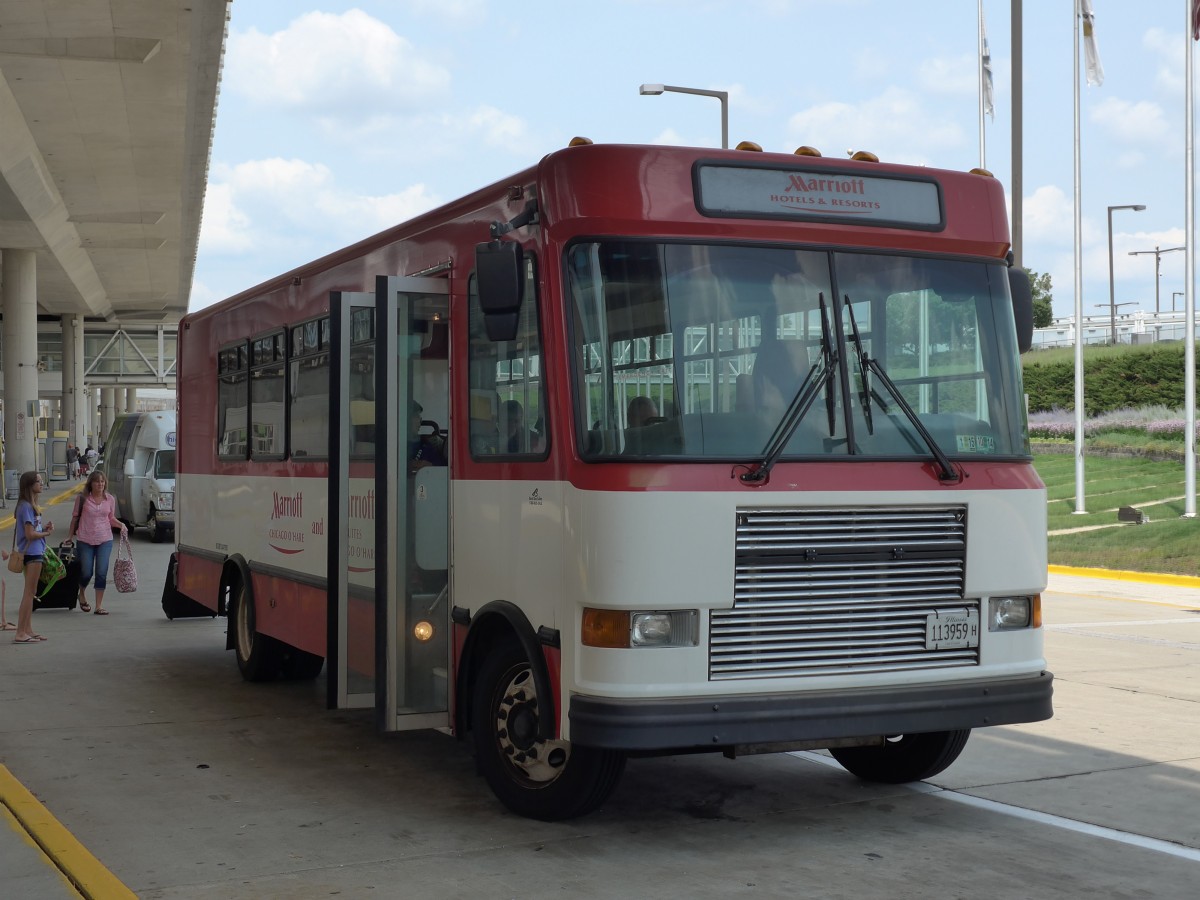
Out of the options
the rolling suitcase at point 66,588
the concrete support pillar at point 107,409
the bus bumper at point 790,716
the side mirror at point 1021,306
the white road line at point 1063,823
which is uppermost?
the concrete support pillar at point 107,409

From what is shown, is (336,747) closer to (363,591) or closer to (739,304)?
(363,591)

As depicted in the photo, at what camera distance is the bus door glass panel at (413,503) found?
7.70m

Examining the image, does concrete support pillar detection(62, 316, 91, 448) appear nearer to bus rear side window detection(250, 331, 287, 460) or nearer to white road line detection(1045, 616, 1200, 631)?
white road line detection(1045, 616, 1200, 631)

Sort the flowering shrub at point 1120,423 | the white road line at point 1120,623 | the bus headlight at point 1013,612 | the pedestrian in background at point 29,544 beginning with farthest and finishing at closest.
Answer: the flowering shrub at point 1120,423
the white road line at point 1120,623
the pedestrian in background at point 29,544
the bus headlight at point 1013,612

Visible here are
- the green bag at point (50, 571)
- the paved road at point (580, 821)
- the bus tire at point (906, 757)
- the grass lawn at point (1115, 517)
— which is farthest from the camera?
the grass lawn at point (1115, 517)

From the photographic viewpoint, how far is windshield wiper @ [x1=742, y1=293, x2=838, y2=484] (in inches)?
253

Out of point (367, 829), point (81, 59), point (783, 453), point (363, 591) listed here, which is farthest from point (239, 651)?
point (81, 59)

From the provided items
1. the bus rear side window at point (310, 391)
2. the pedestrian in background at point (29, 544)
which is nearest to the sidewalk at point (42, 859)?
the bus rear side window at point (310, 391)

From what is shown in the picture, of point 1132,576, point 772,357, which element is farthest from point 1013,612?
point 1132,576

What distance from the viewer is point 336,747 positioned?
9109 millimetres

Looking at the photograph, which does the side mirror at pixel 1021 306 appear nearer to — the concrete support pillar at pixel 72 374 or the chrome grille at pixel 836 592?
the chrome grille at pixel 836 592

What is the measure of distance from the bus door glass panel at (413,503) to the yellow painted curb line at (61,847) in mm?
1654

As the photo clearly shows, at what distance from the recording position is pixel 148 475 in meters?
29.7

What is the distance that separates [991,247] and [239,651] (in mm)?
7136
